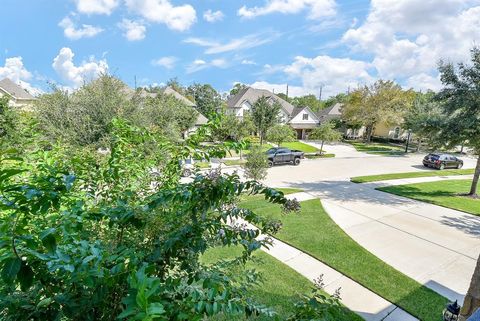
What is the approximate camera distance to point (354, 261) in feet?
22.5

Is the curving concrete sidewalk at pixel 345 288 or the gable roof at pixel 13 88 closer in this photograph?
the curving concrete sidewalk at pixel 345 288

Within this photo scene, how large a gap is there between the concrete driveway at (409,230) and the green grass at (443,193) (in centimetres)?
76

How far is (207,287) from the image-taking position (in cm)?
147

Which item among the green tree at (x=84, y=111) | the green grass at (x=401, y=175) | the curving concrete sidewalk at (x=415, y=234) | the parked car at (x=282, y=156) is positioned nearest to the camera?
the curving concrete sidewalk at (x=415, y=234)

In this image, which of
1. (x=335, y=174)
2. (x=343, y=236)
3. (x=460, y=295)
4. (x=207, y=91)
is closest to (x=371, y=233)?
(x=343, y=236)

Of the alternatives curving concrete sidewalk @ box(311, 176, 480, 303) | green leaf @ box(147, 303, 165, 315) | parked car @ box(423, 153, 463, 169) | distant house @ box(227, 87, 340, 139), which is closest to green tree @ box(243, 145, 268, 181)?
curving concrete sidewalk @ box(311, 176, 480, 303)

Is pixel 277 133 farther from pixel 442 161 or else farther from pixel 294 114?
pixel 294 114

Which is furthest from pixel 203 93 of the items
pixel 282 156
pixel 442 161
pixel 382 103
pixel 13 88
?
pixel 442 161

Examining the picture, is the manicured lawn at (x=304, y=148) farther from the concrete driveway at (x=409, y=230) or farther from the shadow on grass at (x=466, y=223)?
the shadow on grass at (x=466, y=223)

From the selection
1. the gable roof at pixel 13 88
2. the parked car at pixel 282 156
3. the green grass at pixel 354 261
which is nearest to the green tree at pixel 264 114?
the parked car at pixel 282 156

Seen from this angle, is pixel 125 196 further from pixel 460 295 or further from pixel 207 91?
pixel 207 91

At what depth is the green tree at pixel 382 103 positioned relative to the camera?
35688mm

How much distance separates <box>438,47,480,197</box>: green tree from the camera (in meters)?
11.0

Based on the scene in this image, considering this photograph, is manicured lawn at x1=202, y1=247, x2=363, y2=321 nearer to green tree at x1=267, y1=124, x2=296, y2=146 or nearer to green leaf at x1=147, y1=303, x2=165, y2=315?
green leaf at x1=147, y1=303, x2=165, y2=315
